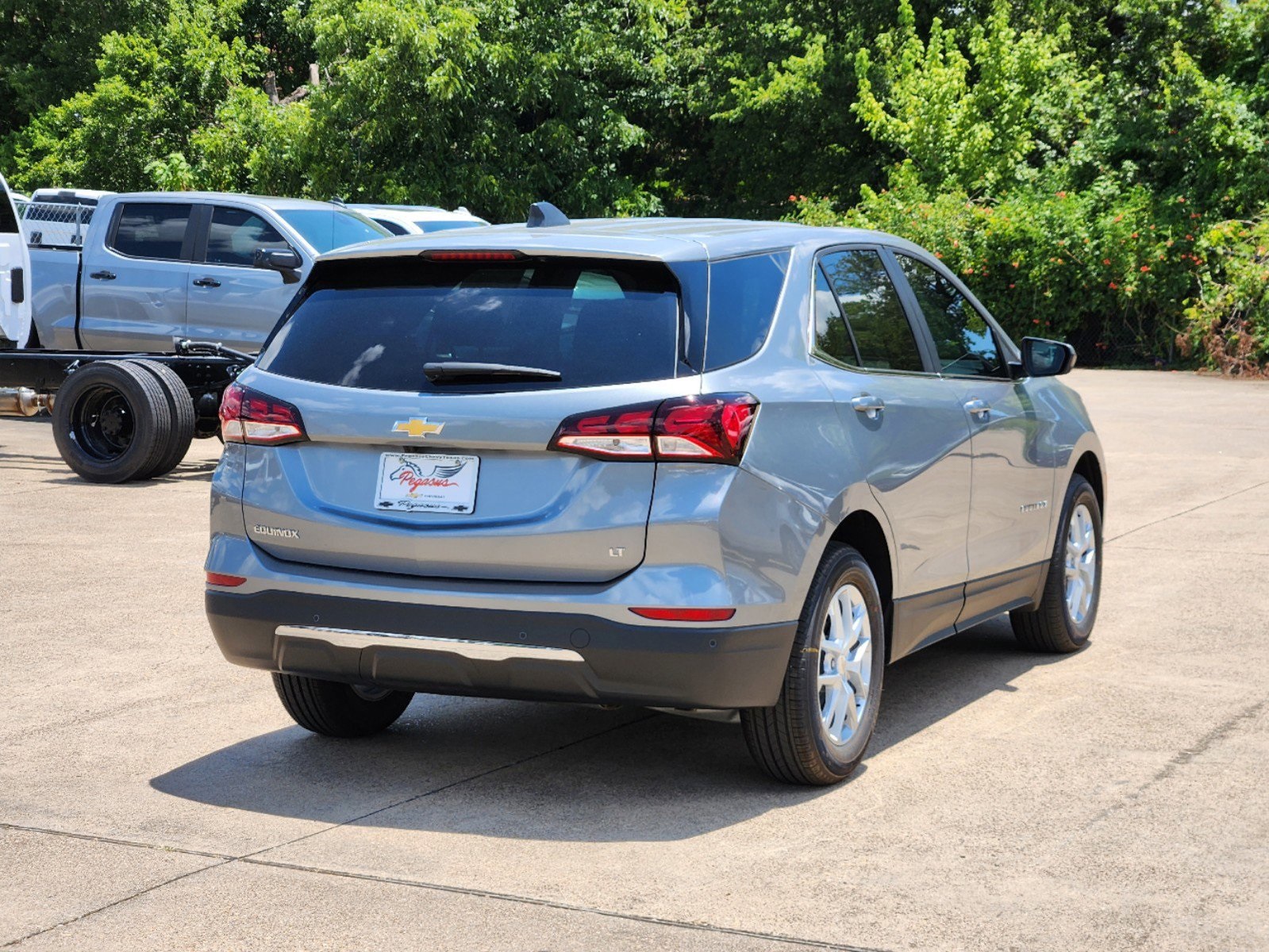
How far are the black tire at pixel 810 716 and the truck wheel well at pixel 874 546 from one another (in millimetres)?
131

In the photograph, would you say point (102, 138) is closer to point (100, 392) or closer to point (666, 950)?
point (100, 392)

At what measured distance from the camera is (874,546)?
18.4ft

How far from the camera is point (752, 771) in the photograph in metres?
5.54

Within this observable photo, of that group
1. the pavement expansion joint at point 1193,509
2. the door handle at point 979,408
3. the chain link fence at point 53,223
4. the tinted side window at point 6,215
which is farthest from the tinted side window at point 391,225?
the door handle at point 979,408

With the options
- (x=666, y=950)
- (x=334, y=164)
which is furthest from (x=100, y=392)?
(x=334, y=164)

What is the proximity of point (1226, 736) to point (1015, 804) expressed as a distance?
47.8 inches

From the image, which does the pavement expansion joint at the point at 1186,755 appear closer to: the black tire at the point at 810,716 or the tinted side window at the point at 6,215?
the black tire at the point at 810,716

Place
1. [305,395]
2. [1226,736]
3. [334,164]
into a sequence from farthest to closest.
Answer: [334,164]
[1226,736]
[305,395]

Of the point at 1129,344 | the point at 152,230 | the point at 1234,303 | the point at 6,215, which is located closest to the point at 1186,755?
the point at 152,230

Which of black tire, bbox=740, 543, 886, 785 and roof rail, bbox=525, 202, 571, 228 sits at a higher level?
roof rail, bbox=525, 202, 571, 228

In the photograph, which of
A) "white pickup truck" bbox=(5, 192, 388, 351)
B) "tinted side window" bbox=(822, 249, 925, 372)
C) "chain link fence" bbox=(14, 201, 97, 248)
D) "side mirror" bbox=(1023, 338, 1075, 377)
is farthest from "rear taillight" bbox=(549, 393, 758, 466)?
"chain link fence" bbox=(14, 201, 97, 248)

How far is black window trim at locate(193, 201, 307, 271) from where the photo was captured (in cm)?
1531

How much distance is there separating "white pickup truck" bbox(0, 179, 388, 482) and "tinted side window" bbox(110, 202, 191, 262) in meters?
0.01

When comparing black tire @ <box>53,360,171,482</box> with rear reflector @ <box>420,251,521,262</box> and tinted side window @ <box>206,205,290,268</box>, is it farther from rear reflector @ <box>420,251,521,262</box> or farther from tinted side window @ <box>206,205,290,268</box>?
rear reflector @ <box>420,251,521,262</box>
